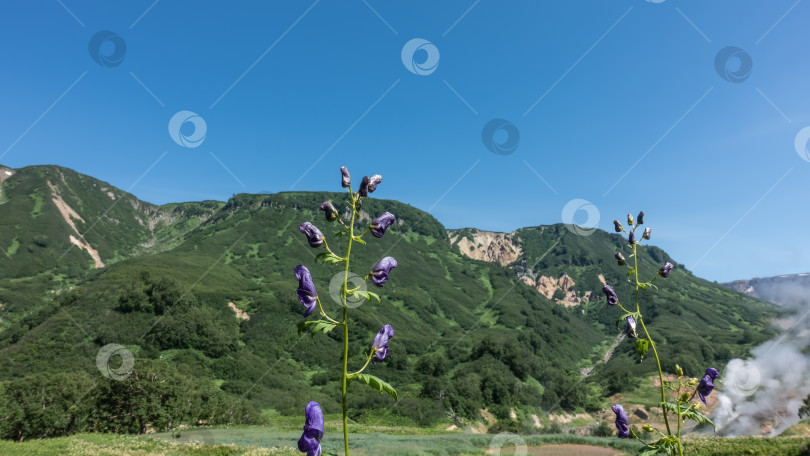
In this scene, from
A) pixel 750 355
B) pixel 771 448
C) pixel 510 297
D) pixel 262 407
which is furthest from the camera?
pixel 510 297

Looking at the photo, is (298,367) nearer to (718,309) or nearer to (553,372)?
(553,372)

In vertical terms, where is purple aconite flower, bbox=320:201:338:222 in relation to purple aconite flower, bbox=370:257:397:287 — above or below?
above

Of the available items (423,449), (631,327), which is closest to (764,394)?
(423,449)

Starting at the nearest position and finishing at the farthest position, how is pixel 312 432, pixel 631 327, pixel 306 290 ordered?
pixel 312 432
pixel 306 290
pixel 631 327

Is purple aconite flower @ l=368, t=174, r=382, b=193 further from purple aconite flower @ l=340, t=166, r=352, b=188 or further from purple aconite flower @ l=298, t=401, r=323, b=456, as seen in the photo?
purple aconite flower @ l=298, t=401, r=323, b=456

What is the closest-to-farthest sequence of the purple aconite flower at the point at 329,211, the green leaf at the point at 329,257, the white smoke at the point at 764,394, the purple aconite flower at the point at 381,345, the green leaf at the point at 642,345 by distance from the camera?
the green leaf at the point at 329,257
the purple aconite flower at the point at 329,211
the purple aconite flower at the point at 381,345
the green leaf at the point at 642,345
the white smoke at the point at 764,394

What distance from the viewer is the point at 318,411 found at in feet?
11.7

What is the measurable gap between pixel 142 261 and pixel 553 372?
4803 inches

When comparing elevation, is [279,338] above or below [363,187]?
below

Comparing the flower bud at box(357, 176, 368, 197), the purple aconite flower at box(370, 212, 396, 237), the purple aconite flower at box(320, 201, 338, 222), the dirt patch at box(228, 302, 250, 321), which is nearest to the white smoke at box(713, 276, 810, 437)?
the purple aconite flower at box(370, 212, 396, 237)

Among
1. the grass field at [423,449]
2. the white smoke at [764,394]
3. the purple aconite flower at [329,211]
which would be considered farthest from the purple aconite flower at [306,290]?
the white smoke at [764,394]

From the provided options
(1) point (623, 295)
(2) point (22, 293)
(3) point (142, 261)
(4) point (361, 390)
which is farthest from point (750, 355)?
(2) point (22, 293)

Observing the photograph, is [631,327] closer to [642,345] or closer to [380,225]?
[642,345]

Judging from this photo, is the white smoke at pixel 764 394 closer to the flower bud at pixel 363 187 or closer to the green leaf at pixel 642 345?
the green leaf at pixel 642 345
